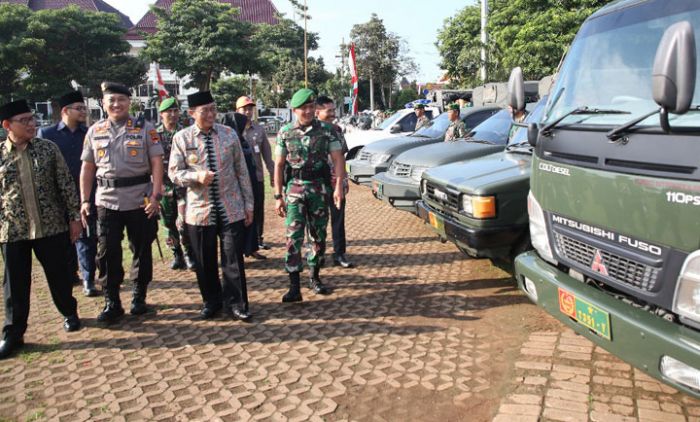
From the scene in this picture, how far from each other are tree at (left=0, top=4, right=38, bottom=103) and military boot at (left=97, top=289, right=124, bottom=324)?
31502 mm

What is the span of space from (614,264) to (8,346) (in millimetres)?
4432

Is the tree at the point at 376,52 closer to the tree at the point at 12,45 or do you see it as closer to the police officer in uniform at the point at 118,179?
the tree at the point at 12,45

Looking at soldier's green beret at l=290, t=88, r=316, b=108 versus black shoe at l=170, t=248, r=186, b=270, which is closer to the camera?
soldier's green beret at l=290, t=88, r=316, b=108

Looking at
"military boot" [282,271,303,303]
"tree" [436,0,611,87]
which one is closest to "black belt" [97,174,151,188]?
"military boot" [282,271,303,303]

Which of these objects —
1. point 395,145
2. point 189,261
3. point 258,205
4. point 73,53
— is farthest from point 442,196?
point 73,53

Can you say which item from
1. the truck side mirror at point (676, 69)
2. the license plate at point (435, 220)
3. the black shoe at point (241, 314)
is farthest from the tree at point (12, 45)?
the truck side mirror at point (676, 69)

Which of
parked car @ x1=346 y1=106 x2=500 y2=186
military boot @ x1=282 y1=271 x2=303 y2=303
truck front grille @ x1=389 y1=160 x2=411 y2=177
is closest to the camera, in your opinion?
military boot @ x1=282 y1=271 x2=303 y2=303

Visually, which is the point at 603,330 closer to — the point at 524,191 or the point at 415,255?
the point at 524,191

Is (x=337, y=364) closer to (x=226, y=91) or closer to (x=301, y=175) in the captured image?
(x=301, y=175)

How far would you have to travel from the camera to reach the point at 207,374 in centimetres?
Result: 370

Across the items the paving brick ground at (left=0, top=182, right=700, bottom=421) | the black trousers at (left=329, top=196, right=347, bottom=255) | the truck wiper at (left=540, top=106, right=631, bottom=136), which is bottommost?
the paving brick ground at (left=0, top=182, right=700, bottom=421)

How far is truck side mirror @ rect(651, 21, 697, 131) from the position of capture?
7.39 ft

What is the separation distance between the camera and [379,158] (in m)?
9.67

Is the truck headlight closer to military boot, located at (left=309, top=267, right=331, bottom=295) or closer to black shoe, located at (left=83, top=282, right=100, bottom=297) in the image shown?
military boot, located at (left=309, top=267, right=331, bottom=295)
